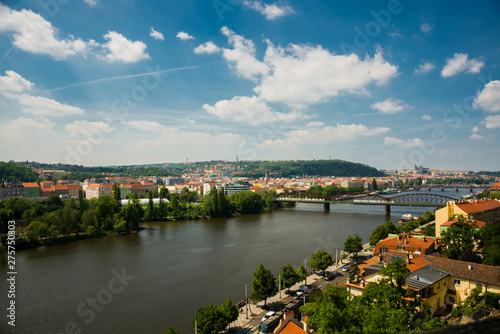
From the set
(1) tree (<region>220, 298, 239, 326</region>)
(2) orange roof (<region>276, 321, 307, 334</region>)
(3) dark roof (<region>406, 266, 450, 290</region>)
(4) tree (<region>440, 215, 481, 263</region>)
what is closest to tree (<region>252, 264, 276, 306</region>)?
(1) tree (<region>220, 298, 239, 326</region>)

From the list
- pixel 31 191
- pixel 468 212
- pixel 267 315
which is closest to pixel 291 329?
pixel 267 315

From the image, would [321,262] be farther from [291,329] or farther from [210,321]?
[210,321]

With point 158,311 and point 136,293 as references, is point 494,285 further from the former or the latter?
point 136,293

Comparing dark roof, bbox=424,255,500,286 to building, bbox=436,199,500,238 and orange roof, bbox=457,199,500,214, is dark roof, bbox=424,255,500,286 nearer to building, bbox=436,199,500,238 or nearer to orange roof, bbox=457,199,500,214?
building, bbox=436,199,500,238

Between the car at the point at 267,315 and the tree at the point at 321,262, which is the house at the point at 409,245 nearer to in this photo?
the tree at the point at 321,262

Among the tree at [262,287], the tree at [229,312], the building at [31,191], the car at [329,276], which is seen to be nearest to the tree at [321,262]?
the car at [329,276]

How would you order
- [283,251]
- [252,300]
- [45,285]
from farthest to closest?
[283,251]
[45,285]
[252,300]

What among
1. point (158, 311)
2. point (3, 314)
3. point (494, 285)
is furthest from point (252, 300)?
point (3, 314)
